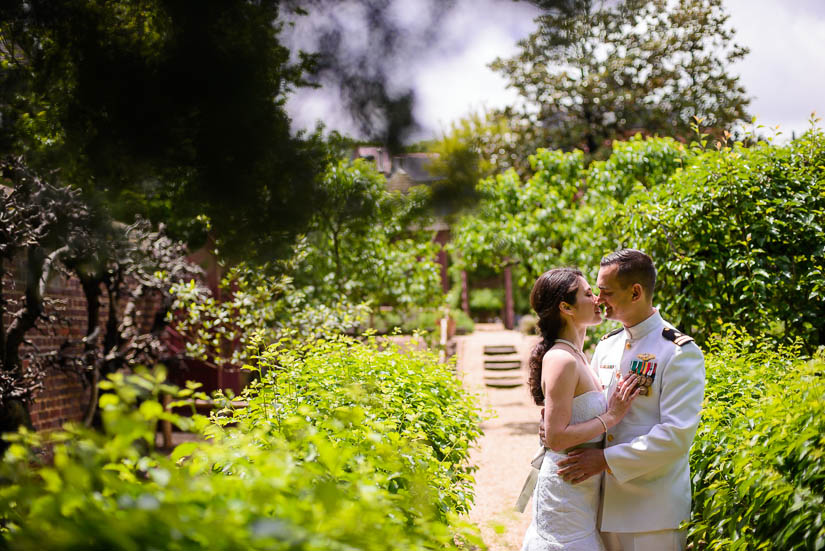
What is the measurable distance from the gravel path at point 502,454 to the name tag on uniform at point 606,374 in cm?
66

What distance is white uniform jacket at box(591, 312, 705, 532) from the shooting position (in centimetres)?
238

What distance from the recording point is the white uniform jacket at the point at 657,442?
2.38 meters

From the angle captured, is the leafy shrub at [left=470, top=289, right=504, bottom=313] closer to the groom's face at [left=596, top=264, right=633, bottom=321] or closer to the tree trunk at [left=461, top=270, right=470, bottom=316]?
the tree trunk at [left=461, top=270, right=470, bottom=316]

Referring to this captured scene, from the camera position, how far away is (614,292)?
2643mm

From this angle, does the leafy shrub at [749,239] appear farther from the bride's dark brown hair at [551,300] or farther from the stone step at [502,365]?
the stone step at [502,365]

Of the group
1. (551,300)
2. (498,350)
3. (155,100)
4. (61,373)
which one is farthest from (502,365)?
(155,100)

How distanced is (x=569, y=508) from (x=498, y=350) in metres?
15.7

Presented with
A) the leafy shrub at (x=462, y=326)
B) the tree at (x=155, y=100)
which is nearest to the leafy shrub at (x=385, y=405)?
the tree at (x=155, y=100)

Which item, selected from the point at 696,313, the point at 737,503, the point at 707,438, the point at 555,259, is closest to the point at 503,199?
the point at 555,259

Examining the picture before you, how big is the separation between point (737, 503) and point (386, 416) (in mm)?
1269

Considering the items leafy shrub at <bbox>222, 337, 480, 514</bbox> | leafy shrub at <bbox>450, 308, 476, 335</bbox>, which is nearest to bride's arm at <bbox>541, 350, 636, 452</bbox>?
leafy shrub at <bbox>222, 337, 480, 514</bbox>

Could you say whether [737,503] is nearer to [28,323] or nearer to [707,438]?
[707,438]

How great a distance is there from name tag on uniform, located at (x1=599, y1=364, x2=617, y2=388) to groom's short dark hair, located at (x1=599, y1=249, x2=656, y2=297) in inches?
13.5

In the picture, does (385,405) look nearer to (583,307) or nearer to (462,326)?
(583,307)
